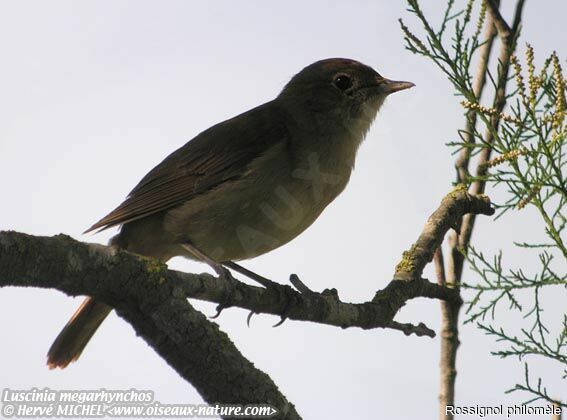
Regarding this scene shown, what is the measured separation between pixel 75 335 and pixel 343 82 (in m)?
2.35

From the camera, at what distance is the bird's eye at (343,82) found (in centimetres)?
551

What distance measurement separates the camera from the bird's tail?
4.85m

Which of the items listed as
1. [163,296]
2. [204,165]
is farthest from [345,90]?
[163,296]

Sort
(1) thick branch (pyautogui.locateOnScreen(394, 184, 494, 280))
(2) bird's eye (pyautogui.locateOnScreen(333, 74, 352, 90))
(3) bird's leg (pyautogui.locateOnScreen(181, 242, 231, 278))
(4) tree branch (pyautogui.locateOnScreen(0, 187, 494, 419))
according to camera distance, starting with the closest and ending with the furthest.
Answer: (4) tree branch (pyautogui.locateOnScreen(0, 187, 494, 419))
(3) bird's leg (pyautogui.locateOnScreen(181, 242, 231, 278))
(1) thick branch (pyautogui.locateOnScreen(394, 184, 494, 280))
(2) bird's eye (pyautogui.locateOnScreen(333, 74, 352, 90))

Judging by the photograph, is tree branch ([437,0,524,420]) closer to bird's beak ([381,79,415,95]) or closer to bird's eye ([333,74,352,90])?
bird's beak ([381,79,415,95])

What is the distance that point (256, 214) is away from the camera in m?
4.52

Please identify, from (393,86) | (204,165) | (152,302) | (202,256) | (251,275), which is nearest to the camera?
(152,302)

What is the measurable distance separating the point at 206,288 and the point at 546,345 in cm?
161

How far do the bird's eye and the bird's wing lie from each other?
0.50 m

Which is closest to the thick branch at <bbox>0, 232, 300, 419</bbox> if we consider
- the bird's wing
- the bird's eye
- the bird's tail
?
the bird's wing

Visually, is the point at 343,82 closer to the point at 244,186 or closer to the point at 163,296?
the point at 244,186

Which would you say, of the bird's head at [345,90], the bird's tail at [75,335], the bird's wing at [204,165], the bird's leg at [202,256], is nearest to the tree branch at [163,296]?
the bird's leg at [202,256]

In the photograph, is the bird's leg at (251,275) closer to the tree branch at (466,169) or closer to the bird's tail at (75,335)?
the bird's tail at (75,335)

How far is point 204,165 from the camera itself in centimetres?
493
